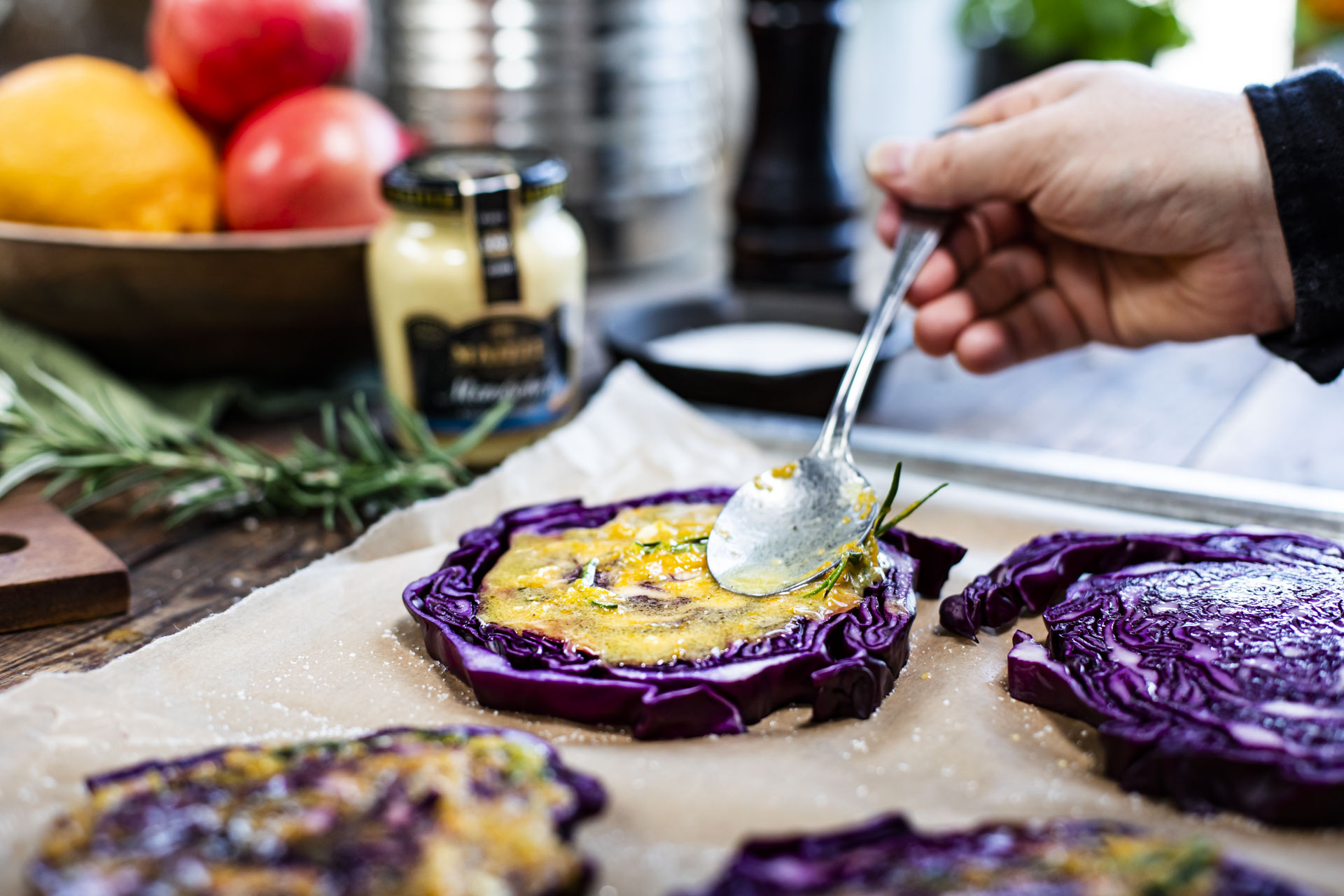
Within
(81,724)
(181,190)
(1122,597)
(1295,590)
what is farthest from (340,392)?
(1295,590)

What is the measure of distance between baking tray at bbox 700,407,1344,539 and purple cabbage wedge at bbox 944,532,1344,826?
0.23 meters

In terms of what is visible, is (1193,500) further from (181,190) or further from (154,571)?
(181,190)

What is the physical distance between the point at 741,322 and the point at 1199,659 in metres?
1.66

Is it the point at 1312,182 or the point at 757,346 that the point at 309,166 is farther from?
the point at 1312,182

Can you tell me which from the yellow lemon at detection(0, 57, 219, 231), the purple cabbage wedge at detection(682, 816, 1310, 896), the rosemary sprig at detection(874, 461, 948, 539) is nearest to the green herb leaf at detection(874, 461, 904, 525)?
the rosemary sprig at detection(874, 461, 948, 539)

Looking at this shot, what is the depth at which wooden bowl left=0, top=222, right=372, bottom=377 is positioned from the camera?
235cm

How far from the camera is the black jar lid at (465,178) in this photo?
2105mm

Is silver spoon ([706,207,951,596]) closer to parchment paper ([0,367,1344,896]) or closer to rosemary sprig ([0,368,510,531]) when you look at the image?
parchment paper ([0,367,1344,896])

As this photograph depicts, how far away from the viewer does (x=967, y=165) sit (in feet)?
7.30

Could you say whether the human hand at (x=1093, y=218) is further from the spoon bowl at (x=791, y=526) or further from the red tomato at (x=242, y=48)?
the red tomato at (x=242, y=48)

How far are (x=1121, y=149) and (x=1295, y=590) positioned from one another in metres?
0.89

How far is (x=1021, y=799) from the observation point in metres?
1.26

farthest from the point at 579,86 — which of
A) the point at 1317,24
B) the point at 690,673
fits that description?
the point at 1317,24

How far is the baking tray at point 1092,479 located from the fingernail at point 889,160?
20.6 inches
